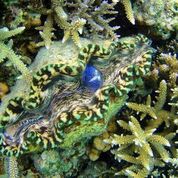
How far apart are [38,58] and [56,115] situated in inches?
20.3

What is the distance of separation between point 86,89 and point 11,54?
27.7 inches

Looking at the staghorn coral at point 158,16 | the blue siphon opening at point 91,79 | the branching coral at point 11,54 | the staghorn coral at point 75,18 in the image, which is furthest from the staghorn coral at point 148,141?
the branching coral at point 11,54

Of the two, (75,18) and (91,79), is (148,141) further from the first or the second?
(75,18)

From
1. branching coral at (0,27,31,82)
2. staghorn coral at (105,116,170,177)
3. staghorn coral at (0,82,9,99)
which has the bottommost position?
staghorn coral at (105,116,170,177)

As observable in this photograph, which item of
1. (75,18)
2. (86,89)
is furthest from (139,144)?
(75,18)

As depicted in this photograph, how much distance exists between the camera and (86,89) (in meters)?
2.73

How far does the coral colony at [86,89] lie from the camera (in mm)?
2451

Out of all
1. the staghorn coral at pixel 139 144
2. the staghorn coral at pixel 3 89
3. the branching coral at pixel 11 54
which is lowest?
the staghorn coral at pixel 139 144

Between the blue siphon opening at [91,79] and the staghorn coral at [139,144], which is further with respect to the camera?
the staghorn coral at [139,144]

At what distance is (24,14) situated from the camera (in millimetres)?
A: 2607

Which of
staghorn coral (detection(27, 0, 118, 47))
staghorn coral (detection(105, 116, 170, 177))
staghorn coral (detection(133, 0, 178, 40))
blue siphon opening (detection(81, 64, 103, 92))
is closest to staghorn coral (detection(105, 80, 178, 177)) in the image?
staghorn coral (detection(105, 116, 170, 177))

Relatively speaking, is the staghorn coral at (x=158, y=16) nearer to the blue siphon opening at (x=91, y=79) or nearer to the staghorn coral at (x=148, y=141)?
the staghorn coral at (x=148, y=141)

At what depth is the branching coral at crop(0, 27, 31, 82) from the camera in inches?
97.3

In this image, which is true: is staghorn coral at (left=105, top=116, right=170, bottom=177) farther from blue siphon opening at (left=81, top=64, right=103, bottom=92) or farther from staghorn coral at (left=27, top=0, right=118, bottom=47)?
staghorn coral at (left=27, top=0, right=118, bottom=47)
